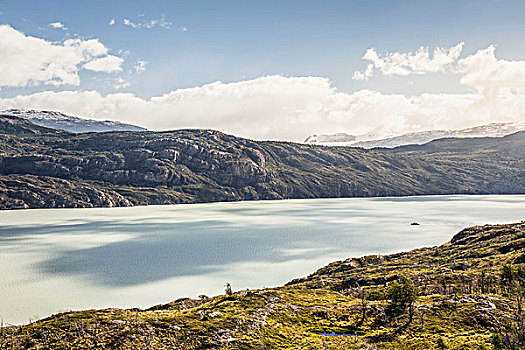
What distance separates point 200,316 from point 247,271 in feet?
265

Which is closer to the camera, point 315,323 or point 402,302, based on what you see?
point 315,323

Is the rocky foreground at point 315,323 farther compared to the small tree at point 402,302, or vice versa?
the small tree at point 402,302

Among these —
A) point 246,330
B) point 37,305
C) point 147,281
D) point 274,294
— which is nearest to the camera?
point 246,330

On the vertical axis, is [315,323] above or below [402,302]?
below

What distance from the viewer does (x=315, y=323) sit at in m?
66.8

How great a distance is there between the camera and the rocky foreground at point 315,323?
49.7m

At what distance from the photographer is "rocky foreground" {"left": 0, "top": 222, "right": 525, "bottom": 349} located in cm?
4966

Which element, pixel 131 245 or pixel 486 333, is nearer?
pixel 486 333

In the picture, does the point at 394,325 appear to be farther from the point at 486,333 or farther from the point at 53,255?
the point at 53,255

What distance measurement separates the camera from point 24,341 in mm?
46469

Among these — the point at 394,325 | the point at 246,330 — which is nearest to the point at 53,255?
the point at 246,330

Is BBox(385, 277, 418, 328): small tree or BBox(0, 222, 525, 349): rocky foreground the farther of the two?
BBox(385, 277, 418, 328): small tree

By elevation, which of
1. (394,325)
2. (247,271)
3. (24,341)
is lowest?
(247,271)

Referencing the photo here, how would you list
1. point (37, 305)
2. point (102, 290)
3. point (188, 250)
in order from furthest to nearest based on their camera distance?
point (188, 250), point (102, 290), point (37, 305)
